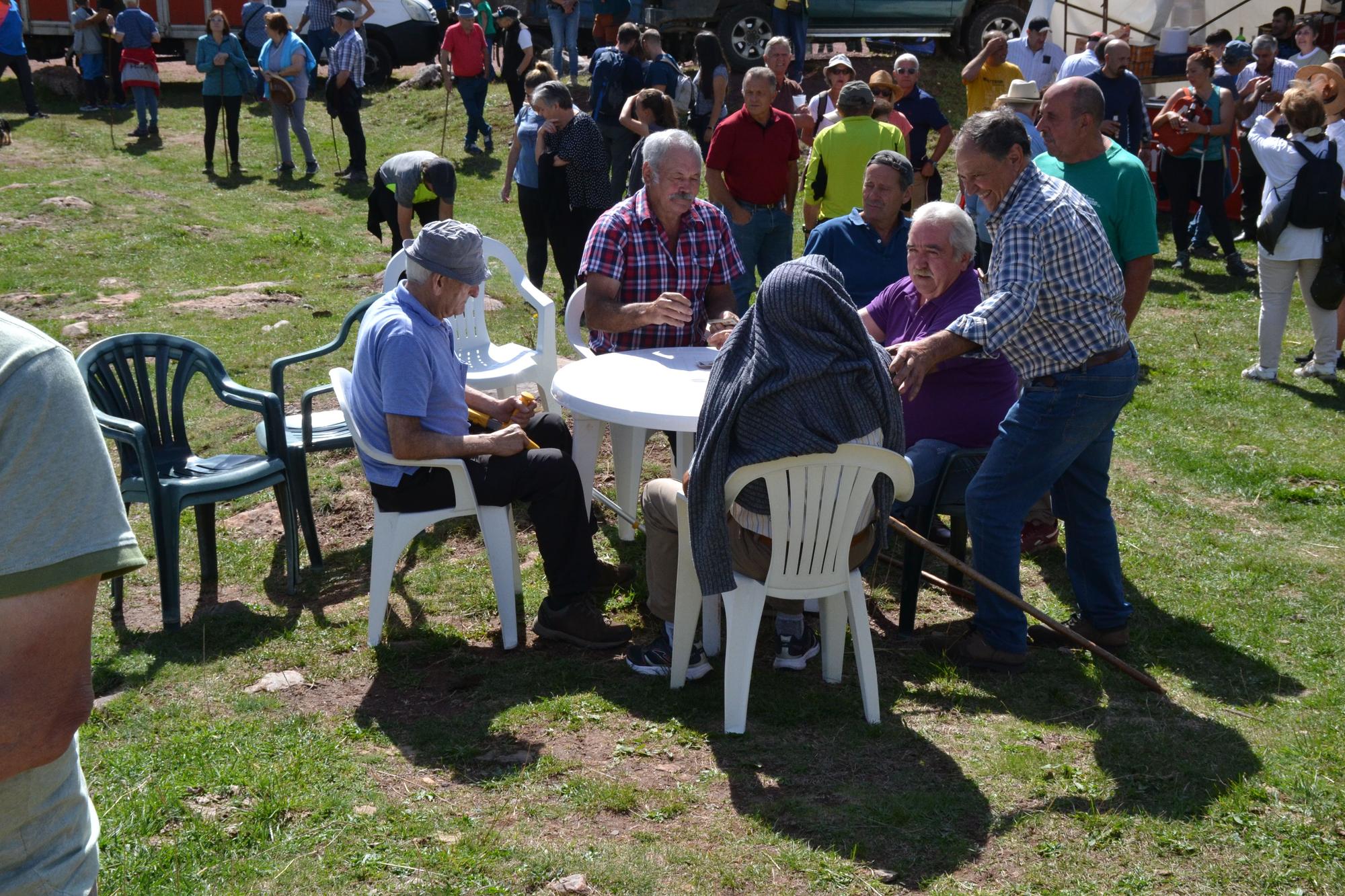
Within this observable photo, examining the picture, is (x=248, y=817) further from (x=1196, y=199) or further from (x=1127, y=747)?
(x=1196, y=199)

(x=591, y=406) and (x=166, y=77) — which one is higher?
(x=166, y=77)

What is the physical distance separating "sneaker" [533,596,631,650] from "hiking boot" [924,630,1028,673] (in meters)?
1.21

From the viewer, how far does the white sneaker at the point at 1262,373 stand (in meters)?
8.00

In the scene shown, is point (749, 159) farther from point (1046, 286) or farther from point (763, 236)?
point (1046, 286)

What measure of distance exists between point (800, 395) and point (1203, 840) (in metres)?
1.63

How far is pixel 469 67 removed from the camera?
49.2ft

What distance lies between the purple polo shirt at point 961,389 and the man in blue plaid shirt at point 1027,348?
47cm

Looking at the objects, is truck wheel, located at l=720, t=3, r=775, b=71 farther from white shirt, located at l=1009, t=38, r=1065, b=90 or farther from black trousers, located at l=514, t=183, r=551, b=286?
black trousers, located at l=514, t=183, r=551, b=286

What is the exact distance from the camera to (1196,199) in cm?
1123

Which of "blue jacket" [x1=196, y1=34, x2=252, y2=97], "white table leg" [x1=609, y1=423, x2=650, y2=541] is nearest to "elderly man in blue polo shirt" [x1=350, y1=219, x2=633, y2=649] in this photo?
"white table leg" [x1=609, y1=423, x2=650, y2=541]

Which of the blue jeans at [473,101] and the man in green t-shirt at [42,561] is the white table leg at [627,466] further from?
the blue jeans at [473,101]

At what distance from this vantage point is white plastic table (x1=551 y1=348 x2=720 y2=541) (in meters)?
4.36

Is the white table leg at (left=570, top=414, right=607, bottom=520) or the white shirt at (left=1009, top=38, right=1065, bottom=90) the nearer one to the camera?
the white table leg at (left=570, top=414, right=607, bottom=520)

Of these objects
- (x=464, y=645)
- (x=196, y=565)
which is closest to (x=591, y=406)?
(x=464, y=645)
